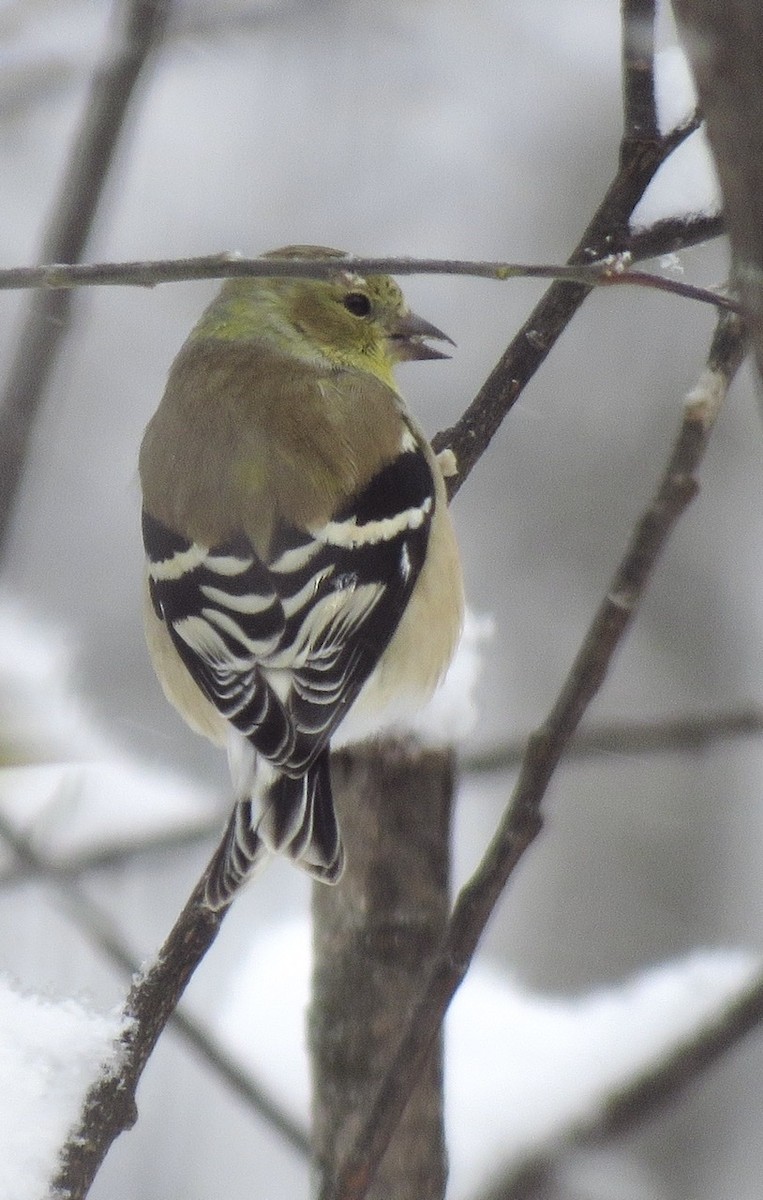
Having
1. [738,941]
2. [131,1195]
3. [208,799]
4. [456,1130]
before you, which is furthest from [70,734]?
[738,941]

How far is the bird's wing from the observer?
284 cm

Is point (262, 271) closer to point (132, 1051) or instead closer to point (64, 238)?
point (132, 1051)

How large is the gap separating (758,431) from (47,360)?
18.0ft

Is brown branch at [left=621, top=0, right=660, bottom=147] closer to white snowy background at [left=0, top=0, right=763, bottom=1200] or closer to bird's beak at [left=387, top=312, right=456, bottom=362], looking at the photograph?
bird's beak at [left=387, top=312, right=456, bottom=362]

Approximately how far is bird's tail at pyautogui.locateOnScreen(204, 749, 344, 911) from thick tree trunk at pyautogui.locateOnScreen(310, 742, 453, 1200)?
17 cm

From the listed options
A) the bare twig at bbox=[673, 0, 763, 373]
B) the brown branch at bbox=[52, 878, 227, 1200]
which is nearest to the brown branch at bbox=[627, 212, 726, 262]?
the brown branch at bbox=[52, 878, 227, 1200]

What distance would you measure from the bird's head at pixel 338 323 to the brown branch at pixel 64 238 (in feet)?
2.55

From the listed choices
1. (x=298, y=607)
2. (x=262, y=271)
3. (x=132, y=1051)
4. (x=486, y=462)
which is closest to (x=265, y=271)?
(x=262, y=271)

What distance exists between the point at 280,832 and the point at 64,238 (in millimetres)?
1376

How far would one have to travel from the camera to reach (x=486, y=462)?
8.29 meters

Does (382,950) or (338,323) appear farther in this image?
(338,323)

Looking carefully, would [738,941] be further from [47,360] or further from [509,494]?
[47,360]

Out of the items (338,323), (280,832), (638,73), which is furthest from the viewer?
(338,323)

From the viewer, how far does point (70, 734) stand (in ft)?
11.6
